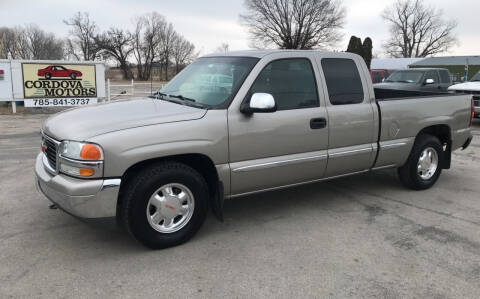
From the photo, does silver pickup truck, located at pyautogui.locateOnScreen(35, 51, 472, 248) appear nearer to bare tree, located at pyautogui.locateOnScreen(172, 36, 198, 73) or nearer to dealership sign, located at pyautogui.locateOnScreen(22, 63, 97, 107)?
dealership sign, located at pyautogui.locateOnScreen(22, 63, 97, 107)

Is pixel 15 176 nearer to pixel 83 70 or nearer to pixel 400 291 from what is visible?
pixel 400 291

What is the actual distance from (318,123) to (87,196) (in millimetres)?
2402

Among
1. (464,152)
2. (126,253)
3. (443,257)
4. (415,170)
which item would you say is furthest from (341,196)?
(464,152)

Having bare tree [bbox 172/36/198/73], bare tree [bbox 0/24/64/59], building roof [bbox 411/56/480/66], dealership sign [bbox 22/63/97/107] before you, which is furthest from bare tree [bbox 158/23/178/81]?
dealership sign [bbox 22/63/97/107]

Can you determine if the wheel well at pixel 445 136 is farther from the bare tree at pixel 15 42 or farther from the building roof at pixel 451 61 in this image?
the bare tree at pixel 15 42

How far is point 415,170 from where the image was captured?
217 inches

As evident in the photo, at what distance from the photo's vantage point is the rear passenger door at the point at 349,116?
4590 mm

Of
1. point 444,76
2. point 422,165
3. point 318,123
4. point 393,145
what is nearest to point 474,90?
point 444,76

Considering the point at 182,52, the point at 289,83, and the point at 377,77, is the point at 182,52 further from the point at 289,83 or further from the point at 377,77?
the point at 289,83

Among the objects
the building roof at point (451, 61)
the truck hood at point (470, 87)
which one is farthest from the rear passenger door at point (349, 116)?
the building roof at point (451, 61)

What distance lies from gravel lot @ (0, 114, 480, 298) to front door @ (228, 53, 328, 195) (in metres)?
0.56

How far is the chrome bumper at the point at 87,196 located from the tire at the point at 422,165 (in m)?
3.83

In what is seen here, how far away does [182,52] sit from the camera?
6500 cm

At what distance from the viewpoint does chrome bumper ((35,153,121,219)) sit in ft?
10.9
